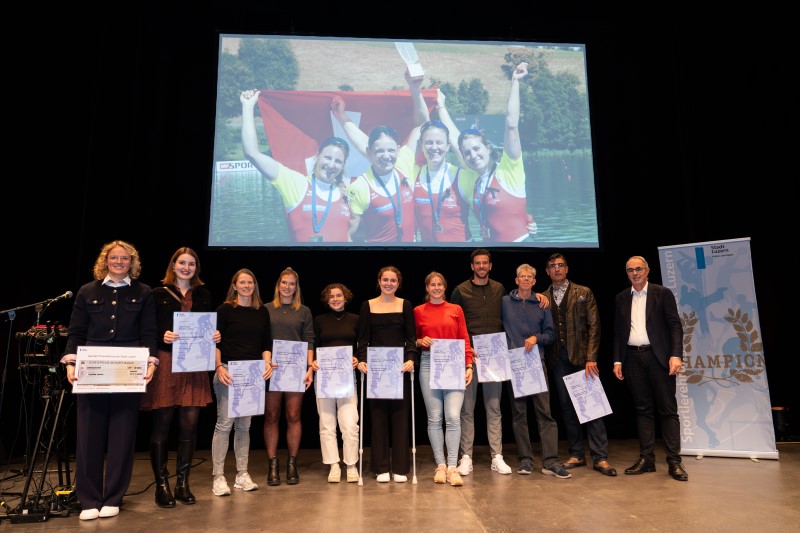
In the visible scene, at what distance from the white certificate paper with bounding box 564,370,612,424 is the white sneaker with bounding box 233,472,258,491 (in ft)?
8.05

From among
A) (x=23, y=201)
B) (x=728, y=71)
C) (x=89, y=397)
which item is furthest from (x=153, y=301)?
(x=728, y=71)

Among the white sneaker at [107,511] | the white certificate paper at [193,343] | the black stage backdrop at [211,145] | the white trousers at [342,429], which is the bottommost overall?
the white sneaker at [107,511]

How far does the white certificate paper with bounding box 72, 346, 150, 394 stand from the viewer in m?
3.09

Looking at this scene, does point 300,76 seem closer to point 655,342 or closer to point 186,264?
point 186,264

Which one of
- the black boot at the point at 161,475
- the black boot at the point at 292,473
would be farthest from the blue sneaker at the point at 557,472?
the black boot at the point at 161,475

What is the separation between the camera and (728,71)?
6125 millimetres

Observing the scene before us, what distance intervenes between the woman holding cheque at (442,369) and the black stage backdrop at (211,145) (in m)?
1.44

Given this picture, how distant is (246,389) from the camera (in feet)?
11.9

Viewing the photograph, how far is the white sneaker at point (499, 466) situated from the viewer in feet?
13.4

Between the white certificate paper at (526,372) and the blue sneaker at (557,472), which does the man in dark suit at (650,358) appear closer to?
the blue sneaker at (557,472)

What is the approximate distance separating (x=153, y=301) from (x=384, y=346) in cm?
160

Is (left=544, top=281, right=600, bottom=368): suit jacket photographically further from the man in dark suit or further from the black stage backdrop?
the black stage backdrop

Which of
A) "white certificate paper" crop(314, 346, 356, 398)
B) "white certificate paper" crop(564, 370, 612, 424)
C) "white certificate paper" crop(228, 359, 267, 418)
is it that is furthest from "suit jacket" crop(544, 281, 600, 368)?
"white certificate paper" crop(228, 359, 267, 418)

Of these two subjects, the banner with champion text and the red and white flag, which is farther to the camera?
the red and white flag
